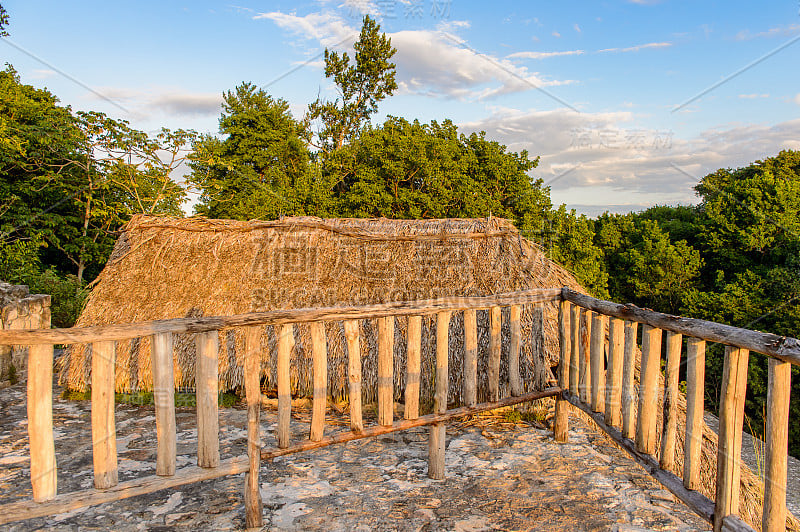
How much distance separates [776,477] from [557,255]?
57.4 ft

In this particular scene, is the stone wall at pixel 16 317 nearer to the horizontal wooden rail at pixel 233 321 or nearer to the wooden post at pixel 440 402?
the horizontal wooden rail at pixel 233 321

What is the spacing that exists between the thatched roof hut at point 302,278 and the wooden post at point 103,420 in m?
2.68

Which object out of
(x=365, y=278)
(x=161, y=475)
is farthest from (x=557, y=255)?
(x=161, y=475)

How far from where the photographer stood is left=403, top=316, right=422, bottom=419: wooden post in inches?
131

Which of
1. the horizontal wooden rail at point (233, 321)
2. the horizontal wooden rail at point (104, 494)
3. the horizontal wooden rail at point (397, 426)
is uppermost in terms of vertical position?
the horizontal wooden rail at point (233, 321)

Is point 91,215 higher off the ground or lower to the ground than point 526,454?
higher

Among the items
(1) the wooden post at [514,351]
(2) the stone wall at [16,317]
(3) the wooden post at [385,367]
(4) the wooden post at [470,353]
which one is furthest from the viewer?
(2) the stone wall at [16,317]

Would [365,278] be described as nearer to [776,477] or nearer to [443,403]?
[443,403]

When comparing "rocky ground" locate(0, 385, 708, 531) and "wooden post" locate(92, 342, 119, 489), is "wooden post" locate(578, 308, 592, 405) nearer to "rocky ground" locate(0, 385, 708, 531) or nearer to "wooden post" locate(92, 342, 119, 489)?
"rocky ground" locate(0, 385, 708, 531)

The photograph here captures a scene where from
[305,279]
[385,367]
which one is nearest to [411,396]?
[385,367]

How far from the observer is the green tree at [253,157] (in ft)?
61.5

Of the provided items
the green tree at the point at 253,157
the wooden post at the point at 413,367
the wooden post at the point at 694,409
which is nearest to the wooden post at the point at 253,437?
the wooden post at the point at 413,367

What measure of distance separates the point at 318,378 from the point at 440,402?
100cm

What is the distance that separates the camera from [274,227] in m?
6.13
